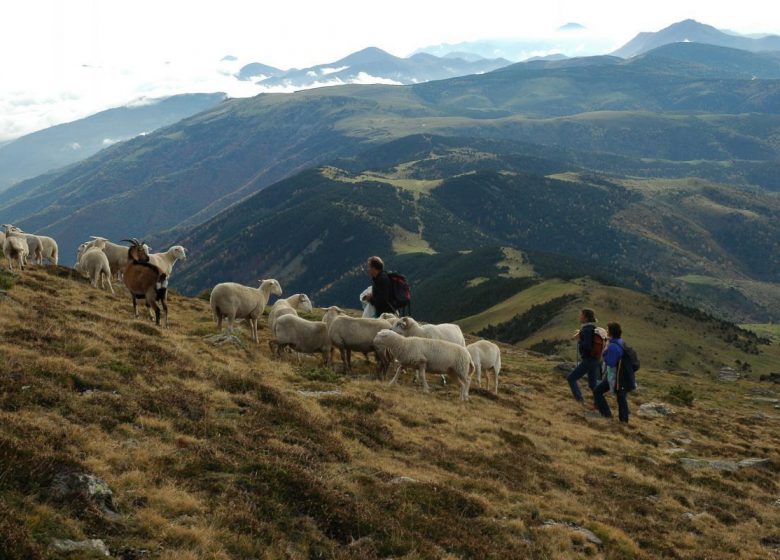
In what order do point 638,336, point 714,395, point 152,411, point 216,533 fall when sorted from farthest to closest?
point 638,336 → point 714,395 → point 152,411 → point 216,533

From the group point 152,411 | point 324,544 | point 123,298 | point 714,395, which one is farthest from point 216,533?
point 714,395

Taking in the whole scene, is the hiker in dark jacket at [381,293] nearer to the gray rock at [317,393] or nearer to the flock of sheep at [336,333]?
the flock of sheep at [336,333]

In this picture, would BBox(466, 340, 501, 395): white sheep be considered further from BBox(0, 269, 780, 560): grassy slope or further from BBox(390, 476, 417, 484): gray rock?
BBox(390, 476, 417, 484): gray rock

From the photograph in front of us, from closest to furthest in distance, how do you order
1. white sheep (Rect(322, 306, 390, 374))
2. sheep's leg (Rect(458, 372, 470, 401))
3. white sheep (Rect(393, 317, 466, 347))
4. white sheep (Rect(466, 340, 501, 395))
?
sheep's leg (Rect(458, 372, 470, 401)) → white sheep (Rect(322, 306, 390, 374)) → white sheep (Rect(393, 317, 466, 347)) → white sheep (Rect(466, 340, 501, 395))

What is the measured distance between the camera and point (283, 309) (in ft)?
87.1

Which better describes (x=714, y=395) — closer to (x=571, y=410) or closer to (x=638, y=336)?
(x=571, y=410)

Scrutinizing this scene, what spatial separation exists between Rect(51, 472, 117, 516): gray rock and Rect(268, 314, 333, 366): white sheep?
1461 centimetres

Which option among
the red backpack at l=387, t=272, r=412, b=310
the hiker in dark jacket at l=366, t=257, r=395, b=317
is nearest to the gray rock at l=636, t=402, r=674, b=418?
the red backpack at l=387, t=272, r=412, b=310

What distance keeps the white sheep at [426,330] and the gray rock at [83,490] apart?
15297mm

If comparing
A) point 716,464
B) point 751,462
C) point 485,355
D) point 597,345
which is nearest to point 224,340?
point 485,355

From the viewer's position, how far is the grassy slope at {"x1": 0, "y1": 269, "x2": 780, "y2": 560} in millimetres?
9109

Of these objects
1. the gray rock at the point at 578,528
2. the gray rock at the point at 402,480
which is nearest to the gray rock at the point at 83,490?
the gray rock at the point at 402,480

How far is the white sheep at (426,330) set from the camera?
77.9ft

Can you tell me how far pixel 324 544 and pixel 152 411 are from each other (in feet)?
17.6
